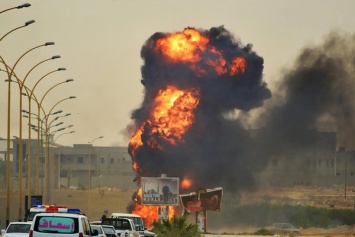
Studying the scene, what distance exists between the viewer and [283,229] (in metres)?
147

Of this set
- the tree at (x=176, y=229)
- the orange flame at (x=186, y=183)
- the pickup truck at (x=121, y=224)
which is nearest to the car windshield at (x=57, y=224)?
the pickup truck at (x=121, y=224)

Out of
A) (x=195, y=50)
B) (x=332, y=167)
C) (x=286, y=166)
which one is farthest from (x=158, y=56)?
(x=332, y=167)

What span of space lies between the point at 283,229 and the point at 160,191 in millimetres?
19329

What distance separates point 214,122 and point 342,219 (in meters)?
26.3

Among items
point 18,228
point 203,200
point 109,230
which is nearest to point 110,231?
point 109,230

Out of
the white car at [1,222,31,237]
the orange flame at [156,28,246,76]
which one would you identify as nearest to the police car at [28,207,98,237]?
the white car at [1,222,31,237]

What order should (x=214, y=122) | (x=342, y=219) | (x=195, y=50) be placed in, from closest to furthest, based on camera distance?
1. (x=195, y=50)
2. (x=214, y=122)
3. (x=342, y=219)

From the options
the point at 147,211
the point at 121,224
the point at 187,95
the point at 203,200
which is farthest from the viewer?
the point at 147,211

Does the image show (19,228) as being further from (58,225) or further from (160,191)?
(160,191)

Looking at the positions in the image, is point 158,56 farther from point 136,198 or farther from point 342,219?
point 342,219

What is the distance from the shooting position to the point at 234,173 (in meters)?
148

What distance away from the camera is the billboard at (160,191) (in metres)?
133

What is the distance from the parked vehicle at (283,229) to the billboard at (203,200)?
9.35m

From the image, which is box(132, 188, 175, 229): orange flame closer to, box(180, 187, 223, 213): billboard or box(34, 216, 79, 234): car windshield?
box(180, 187, 223, 213): billboard
